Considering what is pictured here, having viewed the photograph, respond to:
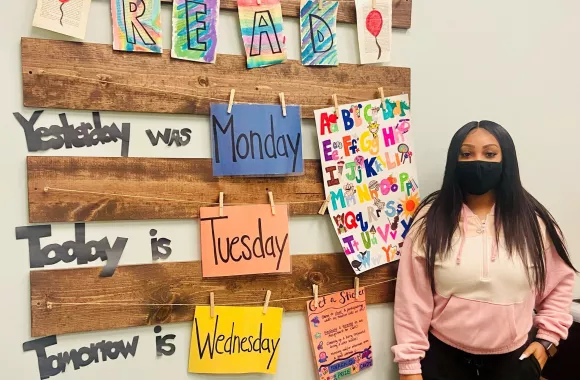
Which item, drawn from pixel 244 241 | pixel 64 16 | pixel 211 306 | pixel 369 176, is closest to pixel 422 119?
pixel 369 176

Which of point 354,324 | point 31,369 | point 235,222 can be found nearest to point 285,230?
point 235,222

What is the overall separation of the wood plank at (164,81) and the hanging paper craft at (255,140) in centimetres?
3

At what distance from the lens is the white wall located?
3.32 ft

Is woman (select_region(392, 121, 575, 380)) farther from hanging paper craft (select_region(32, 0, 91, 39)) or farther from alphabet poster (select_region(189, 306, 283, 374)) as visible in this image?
hanging paper craft (select_region(32, 0, 91, 39))

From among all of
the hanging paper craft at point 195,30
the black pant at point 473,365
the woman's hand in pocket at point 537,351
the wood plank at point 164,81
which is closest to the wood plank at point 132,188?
the wood plank at point 164,81

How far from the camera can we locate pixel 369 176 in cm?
125

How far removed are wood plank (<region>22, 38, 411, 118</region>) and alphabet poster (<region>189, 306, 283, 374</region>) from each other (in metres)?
0.47

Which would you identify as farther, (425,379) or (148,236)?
(425,379)

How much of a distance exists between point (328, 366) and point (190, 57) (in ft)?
2.62

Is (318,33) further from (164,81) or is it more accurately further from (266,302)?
(266,302)

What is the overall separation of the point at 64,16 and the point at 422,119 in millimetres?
889

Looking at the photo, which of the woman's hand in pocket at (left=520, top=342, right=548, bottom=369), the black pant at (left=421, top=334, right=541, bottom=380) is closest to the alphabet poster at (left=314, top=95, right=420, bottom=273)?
the black pant at (left=421, top=334, right=541, bottom=380)

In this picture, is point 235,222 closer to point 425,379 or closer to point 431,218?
point 431,218

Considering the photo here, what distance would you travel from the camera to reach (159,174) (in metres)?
1.10
